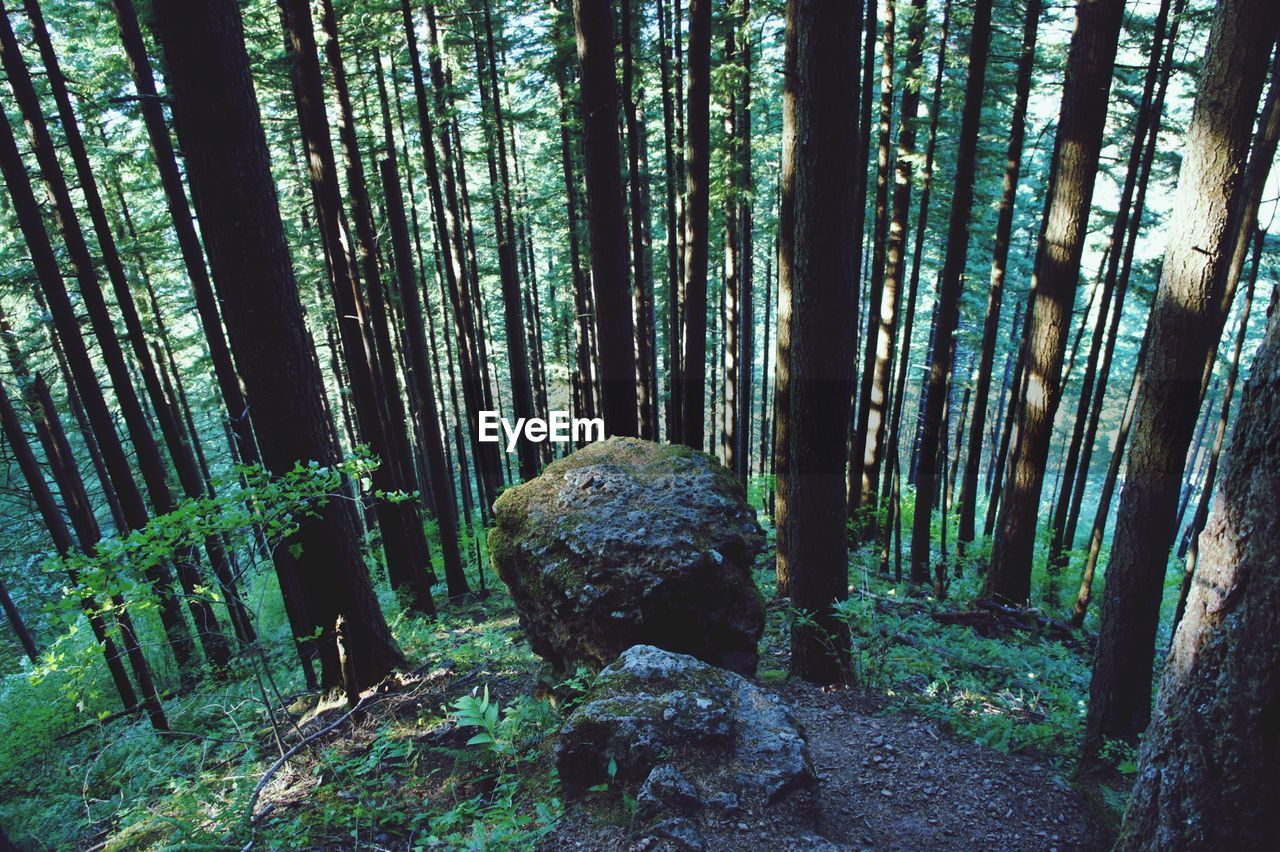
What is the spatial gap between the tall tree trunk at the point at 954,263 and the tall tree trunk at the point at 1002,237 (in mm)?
688

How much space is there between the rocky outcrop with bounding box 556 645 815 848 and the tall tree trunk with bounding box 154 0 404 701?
339 centimetres

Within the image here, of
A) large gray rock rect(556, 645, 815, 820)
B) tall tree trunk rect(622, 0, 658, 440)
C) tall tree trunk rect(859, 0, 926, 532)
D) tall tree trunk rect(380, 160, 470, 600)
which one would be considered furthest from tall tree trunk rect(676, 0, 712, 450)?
large gray rock rect(556, 645, 815, 820)

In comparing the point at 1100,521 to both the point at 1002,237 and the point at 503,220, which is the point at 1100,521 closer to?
the point at 1002,237

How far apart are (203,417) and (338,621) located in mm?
34870

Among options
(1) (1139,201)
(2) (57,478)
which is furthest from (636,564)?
(2) (57,478)

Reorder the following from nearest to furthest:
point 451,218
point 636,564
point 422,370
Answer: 1. point 636,564
2. point 422,370
3. point 451,218

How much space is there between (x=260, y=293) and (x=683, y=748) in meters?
5.77

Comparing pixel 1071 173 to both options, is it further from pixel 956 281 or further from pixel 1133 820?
pixel 1133 820

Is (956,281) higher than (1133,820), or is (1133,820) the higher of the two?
(956,281)

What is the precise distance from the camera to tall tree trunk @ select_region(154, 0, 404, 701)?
5.26 m

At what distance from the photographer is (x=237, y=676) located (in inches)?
437

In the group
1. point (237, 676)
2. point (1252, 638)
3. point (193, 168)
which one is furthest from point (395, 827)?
point (237, 676)

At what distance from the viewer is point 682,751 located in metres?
3.43

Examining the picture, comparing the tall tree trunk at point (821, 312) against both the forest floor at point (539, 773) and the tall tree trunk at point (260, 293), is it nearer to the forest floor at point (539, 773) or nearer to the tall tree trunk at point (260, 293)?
the forest floor at point (539, 773)
